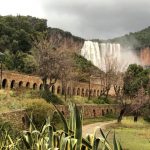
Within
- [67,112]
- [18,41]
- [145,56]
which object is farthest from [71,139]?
[145,56]

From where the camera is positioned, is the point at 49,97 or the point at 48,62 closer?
the point at 49,97

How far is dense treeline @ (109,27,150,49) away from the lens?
12162cm

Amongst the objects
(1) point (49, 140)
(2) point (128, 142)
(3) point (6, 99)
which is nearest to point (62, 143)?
(1) point (49, 140)

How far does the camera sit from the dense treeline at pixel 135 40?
122 meters

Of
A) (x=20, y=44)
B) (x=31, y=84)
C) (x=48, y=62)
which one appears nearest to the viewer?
(x=48, y=62)

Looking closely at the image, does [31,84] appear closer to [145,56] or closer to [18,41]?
[18,41]

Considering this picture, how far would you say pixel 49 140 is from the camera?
753 centimetres

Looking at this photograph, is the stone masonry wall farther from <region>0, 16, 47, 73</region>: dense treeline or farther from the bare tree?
<region>0, 16, 47, 73</region>: dense treeline

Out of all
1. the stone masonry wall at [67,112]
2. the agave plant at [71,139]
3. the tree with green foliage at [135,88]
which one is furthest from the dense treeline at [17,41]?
the agave plant at [71,139]

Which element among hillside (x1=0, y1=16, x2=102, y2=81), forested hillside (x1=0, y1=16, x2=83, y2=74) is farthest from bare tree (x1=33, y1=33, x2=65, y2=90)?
forested hillside (x1=0, y1=16, x2=83, y2=74)

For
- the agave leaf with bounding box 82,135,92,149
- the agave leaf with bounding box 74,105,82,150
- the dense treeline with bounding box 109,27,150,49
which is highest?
the dense treeline with bounding box 109,27,150,49

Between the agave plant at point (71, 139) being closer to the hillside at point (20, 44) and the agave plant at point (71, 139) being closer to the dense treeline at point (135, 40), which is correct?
Result: the hillside at point (20, 44)

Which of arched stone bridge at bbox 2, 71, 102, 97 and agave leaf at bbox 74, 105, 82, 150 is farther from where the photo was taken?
arched stone bridge at bbox 2, 71, 102, 97

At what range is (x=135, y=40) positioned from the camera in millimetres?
129625
